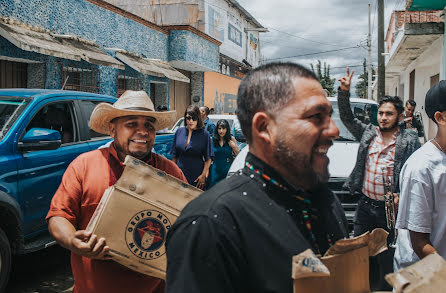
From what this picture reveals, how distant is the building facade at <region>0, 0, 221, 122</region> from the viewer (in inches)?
381

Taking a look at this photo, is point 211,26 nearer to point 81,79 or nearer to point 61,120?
point 81,79

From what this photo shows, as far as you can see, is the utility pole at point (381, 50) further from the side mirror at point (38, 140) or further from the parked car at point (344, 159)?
the side mirror at point (38, 140)

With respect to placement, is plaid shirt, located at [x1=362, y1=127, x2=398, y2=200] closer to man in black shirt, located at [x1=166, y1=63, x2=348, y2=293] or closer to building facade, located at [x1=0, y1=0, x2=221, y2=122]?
man in black shirt, located at [x1=166, y1=63, x2=348, y2=293]

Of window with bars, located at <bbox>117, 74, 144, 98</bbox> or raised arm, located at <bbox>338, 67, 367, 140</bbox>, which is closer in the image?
raised arm, located at <bbox>338, 67, 367, 140</bbox>

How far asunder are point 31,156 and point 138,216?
2641 mm

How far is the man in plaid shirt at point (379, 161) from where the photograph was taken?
13.0ft

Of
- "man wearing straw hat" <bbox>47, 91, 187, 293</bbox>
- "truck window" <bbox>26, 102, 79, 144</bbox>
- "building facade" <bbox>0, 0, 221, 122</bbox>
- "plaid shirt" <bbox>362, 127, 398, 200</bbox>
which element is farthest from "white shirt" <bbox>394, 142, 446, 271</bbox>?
"building facade" <bbox>0, 0, 221, 122</bbox>

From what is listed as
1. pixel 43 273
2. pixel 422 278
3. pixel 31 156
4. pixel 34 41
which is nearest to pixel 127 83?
pixel 34 41

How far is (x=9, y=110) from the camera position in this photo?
4441 mm

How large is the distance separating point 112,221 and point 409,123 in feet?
25.9

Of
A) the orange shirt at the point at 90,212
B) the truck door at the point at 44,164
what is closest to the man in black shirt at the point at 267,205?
the orange shirt at the point at 90,212

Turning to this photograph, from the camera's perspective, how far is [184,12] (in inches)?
976

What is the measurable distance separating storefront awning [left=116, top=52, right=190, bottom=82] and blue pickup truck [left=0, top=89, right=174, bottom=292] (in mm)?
8697

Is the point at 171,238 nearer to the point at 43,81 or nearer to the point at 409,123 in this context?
the point at 409,123
